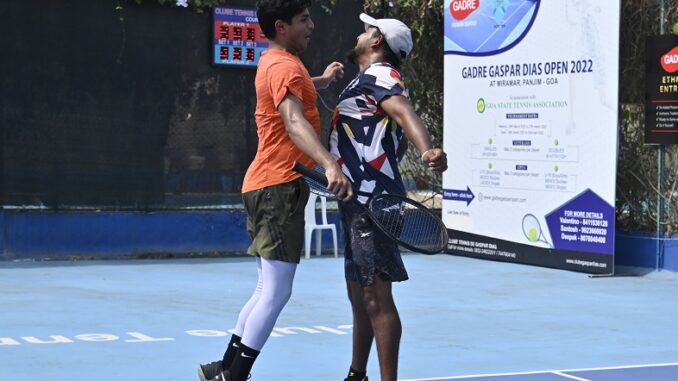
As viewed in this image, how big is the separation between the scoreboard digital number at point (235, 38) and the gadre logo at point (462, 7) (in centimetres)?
181

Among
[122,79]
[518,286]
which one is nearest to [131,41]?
[122,79]

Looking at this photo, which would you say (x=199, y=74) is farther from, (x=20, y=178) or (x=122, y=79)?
(x=20, y=178)

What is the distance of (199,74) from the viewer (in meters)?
11.6

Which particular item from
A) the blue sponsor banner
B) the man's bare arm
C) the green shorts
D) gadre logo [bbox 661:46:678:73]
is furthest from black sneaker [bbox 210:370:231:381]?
gadre logo [bbox 661:46:678:73]

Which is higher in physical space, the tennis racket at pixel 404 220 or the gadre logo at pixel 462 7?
the gadre logo at pixel 462 7

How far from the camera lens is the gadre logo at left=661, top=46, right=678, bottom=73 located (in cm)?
986

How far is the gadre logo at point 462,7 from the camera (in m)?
11.6

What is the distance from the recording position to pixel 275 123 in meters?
4.90

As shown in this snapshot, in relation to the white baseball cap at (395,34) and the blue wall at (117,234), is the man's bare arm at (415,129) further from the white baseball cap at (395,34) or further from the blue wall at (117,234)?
the blue wall at (117,234)

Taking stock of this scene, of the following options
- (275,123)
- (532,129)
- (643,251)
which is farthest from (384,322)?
(532,129)

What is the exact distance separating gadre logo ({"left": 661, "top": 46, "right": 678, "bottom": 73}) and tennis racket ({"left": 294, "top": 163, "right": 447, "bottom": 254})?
5.50 metres

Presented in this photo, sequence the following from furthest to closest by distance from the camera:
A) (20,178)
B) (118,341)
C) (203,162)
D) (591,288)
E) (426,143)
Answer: (203,162), (20,178), (591,288), (118,341), (426,143)

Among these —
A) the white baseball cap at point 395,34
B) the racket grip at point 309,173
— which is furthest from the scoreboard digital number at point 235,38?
the racket grip at point 309,173

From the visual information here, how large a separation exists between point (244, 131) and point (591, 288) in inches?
153
